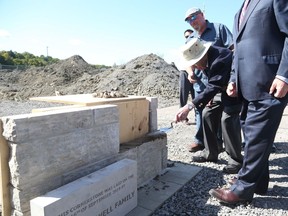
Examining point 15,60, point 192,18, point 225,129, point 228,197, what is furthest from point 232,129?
point 15,60

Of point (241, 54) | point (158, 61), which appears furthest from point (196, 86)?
point (158, 61)

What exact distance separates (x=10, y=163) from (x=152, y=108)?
196 centimetres

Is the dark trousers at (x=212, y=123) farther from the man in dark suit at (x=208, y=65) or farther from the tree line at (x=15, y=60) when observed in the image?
the tree line at (x=15, y=60)

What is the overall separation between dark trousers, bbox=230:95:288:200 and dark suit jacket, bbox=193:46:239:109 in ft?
1.88

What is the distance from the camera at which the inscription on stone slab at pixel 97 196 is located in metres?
1.91

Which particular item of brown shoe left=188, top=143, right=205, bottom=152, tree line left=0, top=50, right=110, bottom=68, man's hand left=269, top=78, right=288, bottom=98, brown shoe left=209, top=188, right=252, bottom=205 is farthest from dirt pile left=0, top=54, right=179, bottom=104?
tree line left=0, top=50, right=110, bottom=68

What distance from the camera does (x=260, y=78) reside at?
2.48 m

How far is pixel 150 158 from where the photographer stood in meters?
3.34

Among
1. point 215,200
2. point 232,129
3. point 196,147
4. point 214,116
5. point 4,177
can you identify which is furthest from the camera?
point 196,147

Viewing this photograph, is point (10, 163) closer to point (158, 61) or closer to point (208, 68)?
point (208, 68)

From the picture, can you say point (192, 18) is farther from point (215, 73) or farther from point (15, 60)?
point (15, 60)

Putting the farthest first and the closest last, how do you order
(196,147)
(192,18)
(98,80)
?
(98,80) → (196,147) → (192,18)

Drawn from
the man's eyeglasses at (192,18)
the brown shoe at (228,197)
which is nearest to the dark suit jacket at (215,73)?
the brown shoe at (228,197)

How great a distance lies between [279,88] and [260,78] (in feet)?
0.69
